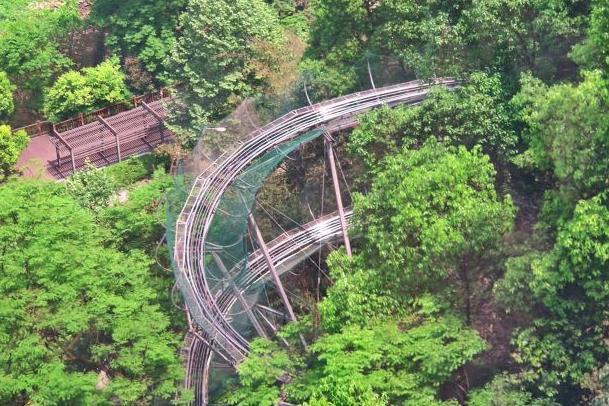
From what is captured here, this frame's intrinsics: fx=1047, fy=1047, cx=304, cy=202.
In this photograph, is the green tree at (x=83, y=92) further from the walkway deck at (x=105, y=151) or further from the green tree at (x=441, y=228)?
the green tree at (x=441, y=228)

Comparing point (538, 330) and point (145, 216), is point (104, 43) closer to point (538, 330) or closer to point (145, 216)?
point (145, 216)

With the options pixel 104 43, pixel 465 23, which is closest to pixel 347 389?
pixel 465 23

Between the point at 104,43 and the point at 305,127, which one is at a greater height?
the point at 104,43

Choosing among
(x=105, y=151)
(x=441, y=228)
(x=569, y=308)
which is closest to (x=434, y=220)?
(x=441, y=228)

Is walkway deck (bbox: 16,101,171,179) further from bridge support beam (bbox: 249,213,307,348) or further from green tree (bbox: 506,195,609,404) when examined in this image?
green tree (bbox: 506,195,609,404)

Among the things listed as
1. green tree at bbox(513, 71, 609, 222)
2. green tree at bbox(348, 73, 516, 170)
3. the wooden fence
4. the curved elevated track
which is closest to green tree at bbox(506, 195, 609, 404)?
green tree at bbox(513, 71, 609, 222)
